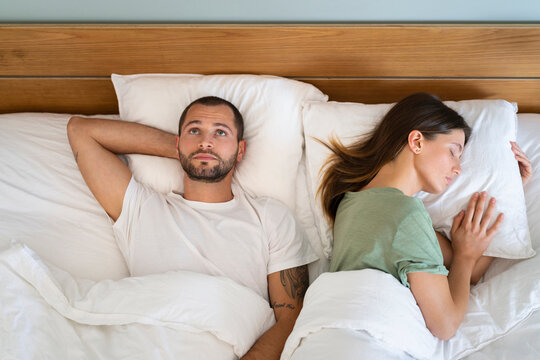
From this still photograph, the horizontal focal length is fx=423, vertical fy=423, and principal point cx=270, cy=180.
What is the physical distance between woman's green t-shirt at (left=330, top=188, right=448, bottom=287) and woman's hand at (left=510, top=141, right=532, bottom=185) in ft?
1.75

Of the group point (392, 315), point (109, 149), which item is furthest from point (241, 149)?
point (392, 315)

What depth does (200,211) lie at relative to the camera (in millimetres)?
1488

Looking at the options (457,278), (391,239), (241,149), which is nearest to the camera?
(391,239)

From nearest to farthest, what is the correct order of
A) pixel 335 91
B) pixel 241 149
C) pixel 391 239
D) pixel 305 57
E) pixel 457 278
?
pixel 391 239
pixel 457 278
pixel 241 149
pixel 305 57
pixel 335 91

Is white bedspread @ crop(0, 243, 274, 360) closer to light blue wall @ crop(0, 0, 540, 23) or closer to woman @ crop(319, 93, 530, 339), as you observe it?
woman @ crop(319, 93, 530, 339)

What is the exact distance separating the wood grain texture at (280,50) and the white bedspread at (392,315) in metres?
0.81

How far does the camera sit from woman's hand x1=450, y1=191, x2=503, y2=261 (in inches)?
53.2

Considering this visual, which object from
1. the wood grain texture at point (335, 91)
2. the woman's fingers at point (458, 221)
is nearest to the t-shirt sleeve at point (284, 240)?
the woman's fingers at point (458, 221)

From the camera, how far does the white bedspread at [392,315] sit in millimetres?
1038

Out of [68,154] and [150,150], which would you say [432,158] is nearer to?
[150,150]

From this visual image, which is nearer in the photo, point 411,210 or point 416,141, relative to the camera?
point 411,210

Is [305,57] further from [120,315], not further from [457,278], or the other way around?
[120,315]

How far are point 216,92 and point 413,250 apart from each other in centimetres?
94

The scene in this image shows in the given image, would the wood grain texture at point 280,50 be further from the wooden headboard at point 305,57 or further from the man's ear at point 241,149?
the man's ear at point 241,149
